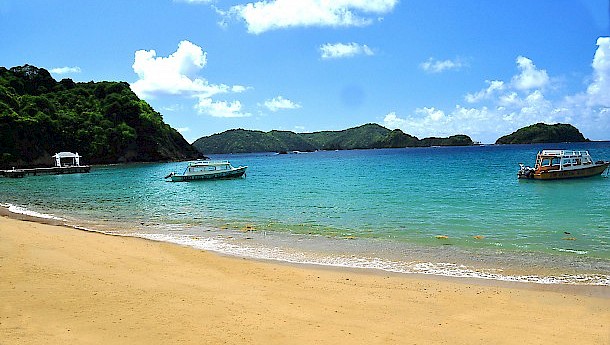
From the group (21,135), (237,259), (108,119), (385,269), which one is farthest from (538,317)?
(108,119)

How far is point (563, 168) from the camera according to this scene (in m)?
44.0

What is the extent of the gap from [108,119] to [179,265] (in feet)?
396

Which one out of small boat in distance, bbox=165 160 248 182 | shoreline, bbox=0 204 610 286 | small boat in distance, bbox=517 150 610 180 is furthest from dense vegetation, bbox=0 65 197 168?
small boat in distance, bbox=517 150 610 180

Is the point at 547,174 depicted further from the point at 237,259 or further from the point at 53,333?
the point at 53,333

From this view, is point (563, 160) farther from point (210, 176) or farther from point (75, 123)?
point (75, 123)

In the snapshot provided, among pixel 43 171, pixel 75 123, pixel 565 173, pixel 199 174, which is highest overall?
pixel 75 123

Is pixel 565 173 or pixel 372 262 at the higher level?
pixel 565 173

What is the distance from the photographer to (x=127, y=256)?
40.0ft

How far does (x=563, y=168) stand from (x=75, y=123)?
10379 centimetres

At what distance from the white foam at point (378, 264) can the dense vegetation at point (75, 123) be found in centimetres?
8854

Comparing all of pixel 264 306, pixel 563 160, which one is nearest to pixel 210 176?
pixel 563 160

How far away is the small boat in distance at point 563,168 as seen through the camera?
4344 centimetres

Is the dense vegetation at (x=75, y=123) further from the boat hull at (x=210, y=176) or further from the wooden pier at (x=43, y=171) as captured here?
the boat hull at (x=210, y=176)

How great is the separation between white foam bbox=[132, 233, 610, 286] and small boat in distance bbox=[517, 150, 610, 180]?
36.9m
